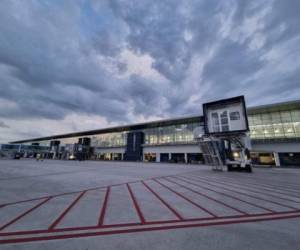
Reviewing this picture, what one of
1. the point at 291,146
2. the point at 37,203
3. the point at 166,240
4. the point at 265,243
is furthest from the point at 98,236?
the point at 291,146

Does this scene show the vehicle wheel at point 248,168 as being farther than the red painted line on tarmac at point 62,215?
Yes

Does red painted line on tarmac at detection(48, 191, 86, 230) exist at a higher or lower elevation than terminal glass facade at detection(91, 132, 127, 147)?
lower

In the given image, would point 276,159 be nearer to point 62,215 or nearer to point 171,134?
point 171,134

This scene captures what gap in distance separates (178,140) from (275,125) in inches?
936

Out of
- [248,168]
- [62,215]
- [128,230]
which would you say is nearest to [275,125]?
[248,168]

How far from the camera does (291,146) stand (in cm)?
3002

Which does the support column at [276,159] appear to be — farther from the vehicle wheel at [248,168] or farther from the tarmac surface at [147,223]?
the tarmac surface at [147,223]

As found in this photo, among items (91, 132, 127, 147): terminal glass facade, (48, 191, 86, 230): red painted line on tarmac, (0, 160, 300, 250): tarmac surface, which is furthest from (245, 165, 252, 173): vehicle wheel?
(91, 132, 127, 147): terminal glass facade

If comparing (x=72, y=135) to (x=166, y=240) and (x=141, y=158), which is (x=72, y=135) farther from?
(x=166, y=240)

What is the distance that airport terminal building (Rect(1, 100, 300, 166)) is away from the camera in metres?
31.1

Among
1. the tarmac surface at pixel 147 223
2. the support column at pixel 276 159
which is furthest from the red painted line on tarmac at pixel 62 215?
the support column at pixel 276 159

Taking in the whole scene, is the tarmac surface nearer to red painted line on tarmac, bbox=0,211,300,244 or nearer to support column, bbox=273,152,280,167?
red painted line on tarmac, bbox=0,211,300,244

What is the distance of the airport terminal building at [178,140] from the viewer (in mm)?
31062

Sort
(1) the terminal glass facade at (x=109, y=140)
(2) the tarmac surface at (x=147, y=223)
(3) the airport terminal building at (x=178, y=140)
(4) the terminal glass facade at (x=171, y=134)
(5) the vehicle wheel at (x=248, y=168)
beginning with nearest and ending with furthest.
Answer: (2) the tarmac surface at (x=147, y=223) < (5) the vehicle wheel at (x=248, y=168) < (3) the airport terminal building at (x=178, y=140) < (4) the terminal glass facade at (x=171, y=134) < (1) the terminal glass facade at (x=109, y=140)
